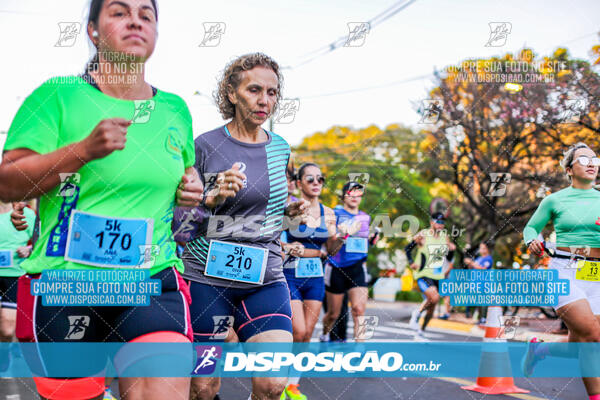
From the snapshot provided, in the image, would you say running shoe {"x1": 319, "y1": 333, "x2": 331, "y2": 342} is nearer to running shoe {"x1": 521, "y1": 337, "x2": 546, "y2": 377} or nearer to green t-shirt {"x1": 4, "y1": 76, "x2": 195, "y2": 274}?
running shoe {"x1": 521, "y1": 337, "x2": 546, "y2": 377}

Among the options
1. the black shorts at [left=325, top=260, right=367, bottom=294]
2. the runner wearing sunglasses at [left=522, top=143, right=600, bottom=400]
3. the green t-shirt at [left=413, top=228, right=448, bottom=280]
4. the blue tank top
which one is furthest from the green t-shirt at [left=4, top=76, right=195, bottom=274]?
the green t-shirt at [left=413, top=228, right=448, bottom=280]

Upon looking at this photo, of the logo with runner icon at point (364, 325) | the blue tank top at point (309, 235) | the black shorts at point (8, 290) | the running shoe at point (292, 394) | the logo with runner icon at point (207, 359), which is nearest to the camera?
the logo with runner icon at point (207, 359)

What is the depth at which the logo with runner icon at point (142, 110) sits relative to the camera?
2135 mm

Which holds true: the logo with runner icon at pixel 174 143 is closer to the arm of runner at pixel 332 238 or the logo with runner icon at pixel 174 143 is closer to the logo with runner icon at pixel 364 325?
the arm of runner at pixel 332 238

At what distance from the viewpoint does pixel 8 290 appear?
20.7ft

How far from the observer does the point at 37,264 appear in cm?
202

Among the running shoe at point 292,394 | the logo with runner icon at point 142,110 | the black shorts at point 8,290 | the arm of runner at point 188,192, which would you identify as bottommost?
the running shoe at point 292,394

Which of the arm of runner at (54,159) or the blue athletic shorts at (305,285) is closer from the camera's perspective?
the arm of runner at (54,159)

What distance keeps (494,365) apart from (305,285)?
2011 millimetres

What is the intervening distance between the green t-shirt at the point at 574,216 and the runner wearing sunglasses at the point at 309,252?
1982 millimetres

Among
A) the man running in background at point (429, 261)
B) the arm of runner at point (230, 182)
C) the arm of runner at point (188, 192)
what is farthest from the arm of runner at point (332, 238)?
the arm of runner at point (188, 192)

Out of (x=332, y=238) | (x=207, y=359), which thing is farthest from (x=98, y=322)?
(x=332, y=238)

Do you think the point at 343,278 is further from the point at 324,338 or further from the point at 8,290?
the point at 8,290

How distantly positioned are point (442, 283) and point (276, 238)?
21.6 feet
